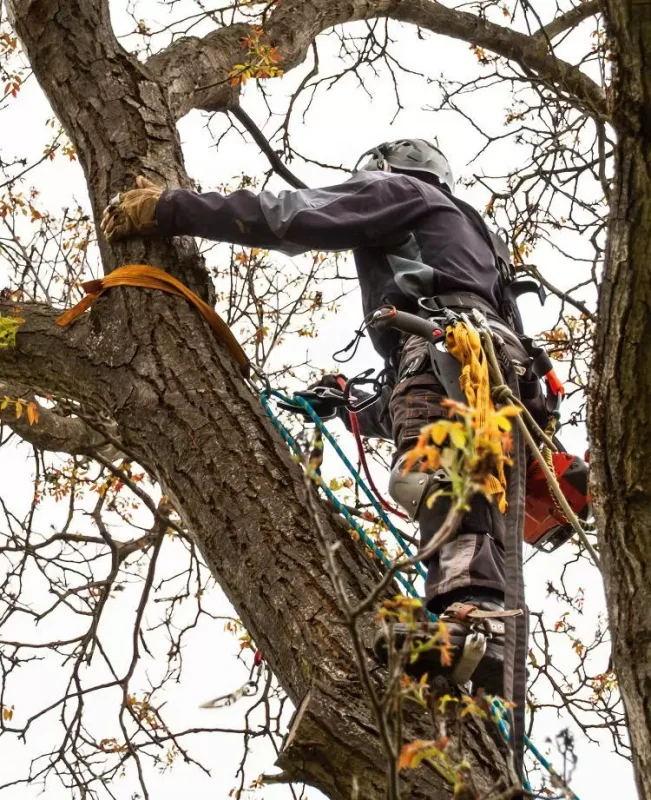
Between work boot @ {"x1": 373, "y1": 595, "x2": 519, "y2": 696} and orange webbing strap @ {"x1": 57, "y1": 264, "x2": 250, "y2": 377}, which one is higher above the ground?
orange webbing strap @ {"x1": 57, "y1": 264, "x2": 250, "y2": 377}

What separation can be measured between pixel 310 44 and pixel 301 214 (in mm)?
2195

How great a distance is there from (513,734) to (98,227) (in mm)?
2111

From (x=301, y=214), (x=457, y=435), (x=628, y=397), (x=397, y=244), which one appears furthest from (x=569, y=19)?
(x=457, y=435)

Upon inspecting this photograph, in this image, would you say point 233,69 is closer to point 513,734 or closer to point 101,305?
point 101,305

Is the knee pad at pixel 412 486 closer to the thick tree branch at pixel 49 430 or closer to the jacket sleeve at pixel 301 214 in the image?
the jacket sleeve at pixel 301 214

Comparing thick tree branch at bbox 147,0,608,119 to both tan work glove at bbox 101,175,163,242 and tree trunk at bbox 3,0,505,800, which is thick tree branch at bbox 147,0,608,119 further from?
tan work glove at bbox 101,175,163,242

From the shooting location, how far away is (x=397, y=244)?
3.29 meters

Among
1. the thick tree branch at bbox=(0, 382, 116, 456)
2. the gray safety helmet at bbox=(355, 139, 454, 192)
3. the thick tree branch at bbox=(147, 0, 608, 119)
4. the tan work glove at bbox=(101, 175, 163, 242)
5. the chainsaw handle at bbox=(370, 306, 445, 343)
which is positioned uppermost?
the thick tree branch at bbox=(147, 0, 608, 119)

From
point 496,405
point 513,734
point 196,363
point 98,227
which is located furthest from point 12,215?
point 513,734

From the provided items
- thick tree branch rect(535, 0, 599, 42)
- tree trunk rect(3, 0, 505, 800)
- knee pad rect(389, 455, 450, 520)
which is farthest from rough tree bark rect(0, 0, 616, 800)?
thick tree branch rect(535, 0, 599, 42)

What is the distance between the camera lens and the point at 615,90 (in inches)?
60.0

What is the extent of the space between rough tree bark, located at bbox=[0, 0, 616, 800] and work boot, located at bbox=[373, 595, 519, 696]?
0.12 meters

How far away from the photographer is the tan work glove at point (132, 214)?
3.00 metres

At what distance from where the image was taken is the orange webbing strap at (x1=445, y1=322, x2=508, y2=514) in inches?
98.0
